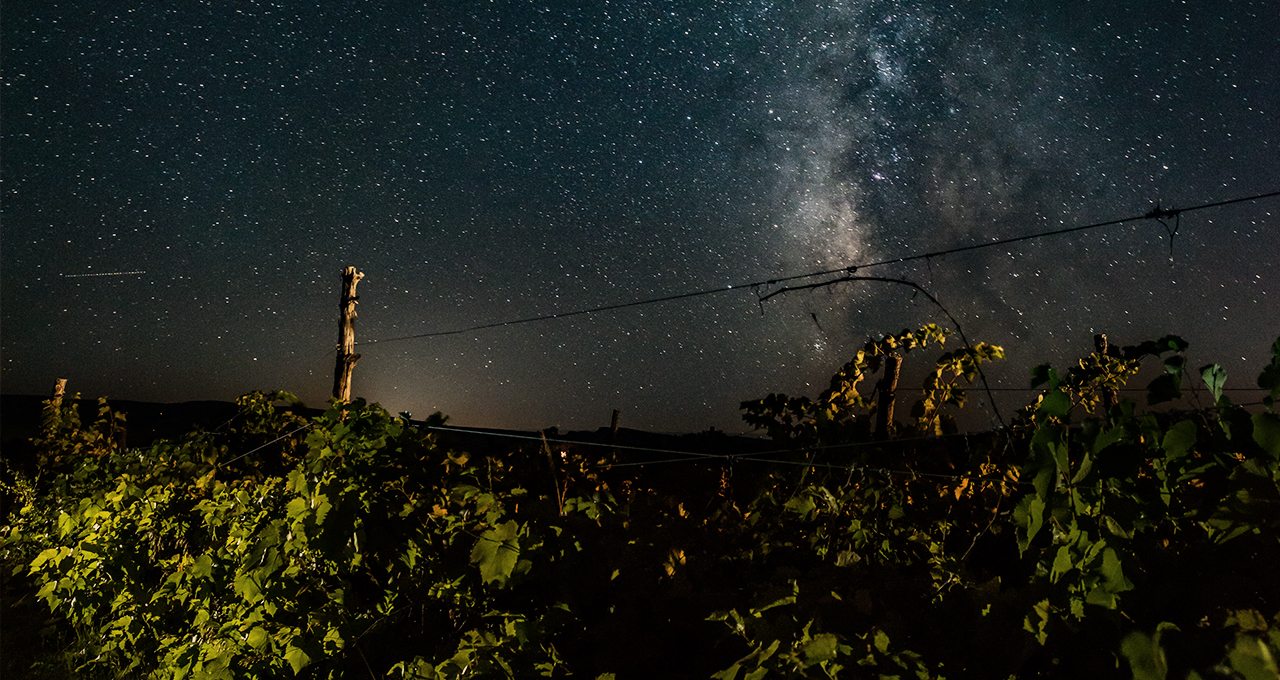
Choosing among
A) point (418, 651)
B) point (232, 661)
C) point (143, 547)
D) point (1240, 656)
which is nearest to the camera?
point (1240, 656)

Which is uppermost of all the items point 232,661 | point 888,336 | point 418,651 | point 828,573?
point 888,336

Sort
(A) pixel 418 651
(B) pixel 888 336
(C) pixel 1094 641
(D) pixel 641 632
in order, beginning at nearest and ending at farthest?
(C) pixel 1094 641 < (D) pixel 641 632 < (A) pixel 418 651 < (B) pixel 888 336

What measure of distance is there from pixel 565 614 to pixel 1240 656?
1.61 meters

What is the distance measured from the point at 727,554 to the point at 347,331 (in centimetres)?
575

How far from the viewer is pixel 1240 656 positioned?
2.59 feet

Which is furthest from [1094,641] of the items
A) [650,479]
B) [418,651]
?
[650,479]

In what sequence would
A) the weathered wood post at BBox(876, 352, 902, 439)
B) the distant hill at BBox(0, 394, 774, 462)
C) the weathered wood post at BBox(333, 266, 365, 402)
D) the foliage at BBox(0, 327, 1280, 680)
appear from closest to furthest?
1. the foliage at BBox(0, 327, 1280, 680)
2. the distant hill at BBox(0, 394, 774, 462)
3. the weathered wood post at BBox(876, 352, 902, 439)
4. the weathered wood post at BBox(333, 266, 365, 402)

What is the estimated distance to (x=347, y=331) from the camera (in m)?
7.81

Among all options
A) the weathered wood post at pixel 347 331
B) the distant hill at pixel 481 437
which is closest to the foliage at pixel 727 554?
the distant hill at pixel 481 437

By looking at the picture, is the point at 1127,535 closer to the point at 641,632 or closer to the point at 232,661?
the point at 641,632

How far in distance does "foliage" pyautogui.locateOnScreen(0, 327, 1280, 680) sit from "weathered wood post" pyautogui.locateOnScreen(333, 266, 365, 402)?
1.55 m

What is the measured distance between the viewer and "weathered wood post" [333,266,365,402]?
7746 millimetres

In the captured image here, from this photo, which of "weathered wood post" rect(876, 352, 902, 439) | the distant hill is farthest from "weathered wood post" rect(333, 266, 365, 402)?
"weathered wood post" rect(876, 352, 902, 439)

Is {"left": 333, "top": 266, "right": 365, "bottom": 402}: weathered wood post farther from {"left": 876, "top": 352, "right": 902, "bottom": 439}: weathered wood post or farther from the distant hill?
{"left": 876, "top": 352, "right": 902, "bottom": 439}: weathered wood post
